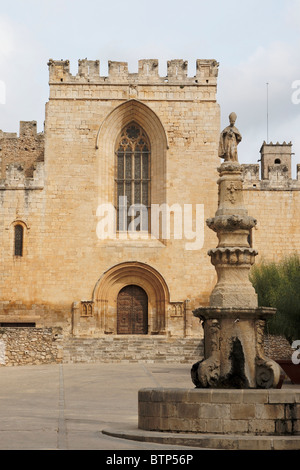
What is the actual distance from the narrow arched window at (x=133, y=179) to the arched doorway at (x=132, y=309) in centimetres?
235

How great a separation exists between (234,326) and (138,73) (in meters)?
19.6

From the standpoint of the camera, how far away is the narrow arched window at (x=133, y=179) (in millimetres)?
27469

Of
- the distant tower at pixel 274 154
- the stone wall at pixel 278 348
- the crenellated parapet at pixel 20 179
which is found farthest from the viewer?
the distant tower at pixel 274 154

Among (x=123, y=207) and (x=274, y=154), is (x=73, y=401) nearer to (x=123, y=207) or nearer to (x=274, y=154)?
(x=123, y=207)

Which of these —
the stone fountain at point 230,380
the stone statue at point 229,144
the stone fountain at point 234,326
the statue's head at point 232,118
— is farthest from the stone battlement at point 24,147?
the stone fountain at point 234,326

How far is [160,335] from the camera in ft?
85.6

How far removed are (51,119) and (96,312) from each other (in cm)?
732

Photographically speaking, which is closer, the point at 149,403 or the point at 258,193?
the point at 149,403

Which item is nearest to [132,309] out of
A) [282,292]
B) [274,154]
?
[282,292]

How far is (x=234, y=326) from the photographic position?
9516 mm

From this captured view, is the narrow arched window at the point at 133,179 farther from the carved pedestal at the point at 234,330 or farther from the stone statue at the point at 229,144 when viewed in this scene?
the carved pedestal at the point at 234,330

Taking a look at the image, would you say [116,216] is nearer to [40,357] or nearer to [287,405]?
[40,357]
